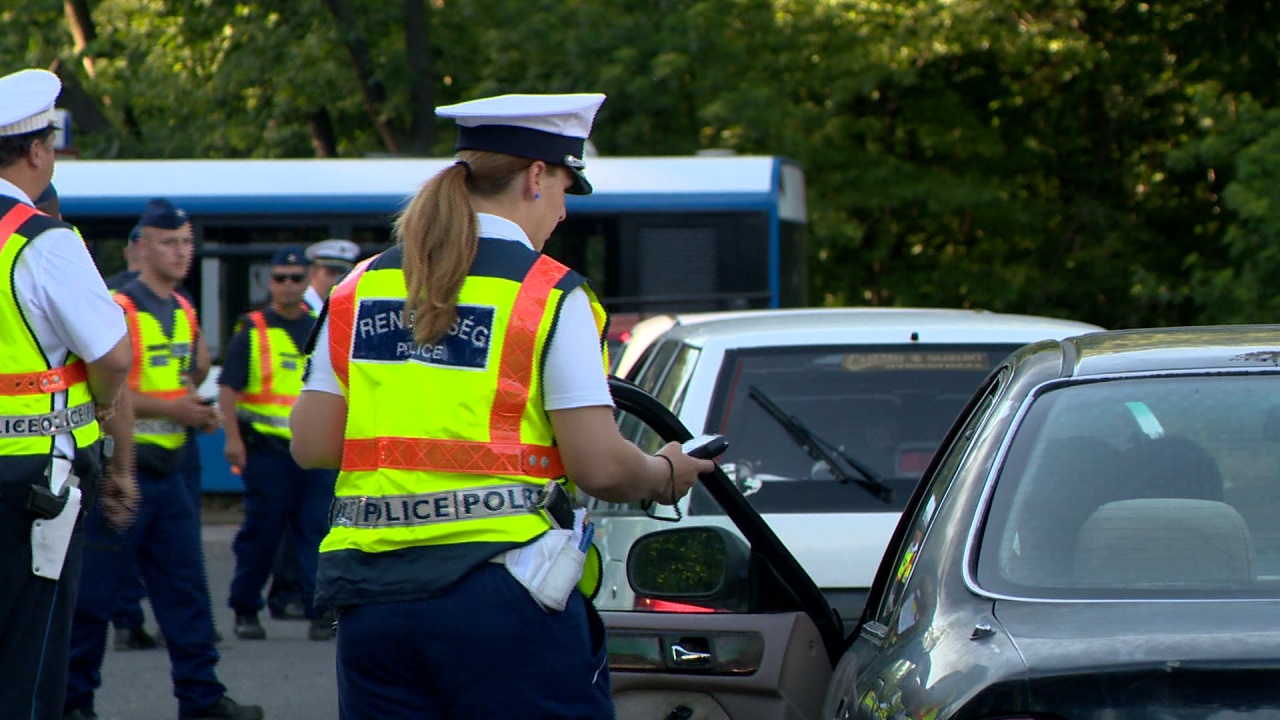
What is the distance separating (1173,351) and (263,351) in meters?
6.15

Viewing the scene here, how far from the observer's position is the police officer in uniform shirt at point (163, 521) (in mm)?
6414

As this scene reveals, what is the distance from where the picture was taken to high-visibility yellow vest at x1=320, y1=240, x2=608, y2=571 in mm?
2893

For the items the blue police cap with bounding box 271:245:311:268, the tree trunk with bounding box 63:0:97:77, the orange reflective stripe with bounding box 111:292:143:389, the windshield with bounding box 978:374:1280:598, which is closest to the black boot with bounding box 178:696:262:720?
the orange reflective stripe with bounding box 111:292:143:389

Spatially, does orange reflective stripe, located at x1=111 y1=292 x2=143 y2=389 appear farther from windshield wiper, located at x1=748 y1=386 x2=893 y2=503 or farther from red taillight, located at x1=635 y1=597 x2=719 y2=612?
red taillight, located at x1=635 y1=597 x2=719 y2=612

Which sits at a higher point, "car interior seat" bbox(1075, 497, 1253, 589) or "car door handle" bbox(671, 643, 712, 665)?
"car interior seat" bbox(1075, 497, 1253, 589)

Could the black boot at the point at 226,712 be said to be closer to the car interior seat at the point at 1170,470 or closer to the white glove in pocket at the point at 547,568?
the white glove in pocket at the point at 547,568

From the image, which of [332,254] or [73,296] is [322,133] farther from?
[73,296]

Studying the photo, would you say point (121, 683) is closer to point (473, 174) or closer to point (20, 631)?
point (20, 631)

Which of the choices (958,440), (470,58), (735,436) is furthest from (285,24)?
(958,440)

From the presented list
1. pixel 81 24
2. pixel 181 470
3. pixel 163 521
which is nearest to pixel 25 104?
pixel 163 521

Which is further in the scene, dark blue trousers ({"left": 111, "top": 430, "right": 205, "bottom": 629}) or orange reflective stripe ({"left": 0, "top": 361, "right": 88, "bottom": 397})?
dark blue trousers ({"left": 111, "top": 430, "right": 205, "bottom": 629})

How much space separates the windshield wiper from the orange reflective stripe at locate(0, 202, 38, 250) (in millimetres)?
2124

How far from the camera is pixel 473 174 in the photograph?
3096 millimetres

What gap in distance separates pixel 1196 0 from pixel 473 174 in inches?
738
